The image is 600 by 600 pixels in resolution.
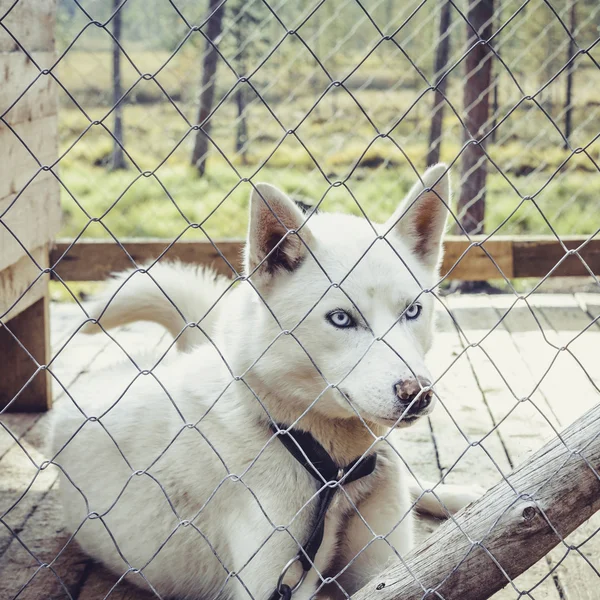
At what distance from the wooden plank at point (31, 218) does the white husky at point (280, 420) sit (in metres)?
0.72

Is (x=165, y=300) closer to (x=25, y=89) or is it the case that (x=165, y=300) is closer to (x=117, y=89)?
(x=25, y=89)

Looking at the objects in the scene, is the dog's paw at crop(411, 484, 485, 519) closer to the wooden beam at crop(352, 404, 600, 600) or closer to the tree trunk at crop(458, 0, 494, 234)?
the wooden beam at crop(352, 404, 600, 600)

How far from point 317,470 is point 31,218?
1.46m

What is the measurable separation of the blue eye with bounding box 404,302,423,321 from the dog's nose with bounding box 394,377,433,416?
248 millimetres

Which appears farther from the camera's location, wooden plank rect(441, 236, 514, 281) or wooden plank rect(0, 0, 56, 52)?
wooden plank rect(441, 236, 514, 281)

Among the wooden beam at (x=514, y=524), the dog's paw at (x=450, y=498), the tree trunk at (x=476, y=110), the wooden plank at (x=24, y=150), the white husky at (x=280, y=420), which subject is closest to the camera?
the wooden beam at (x=514, y=524)

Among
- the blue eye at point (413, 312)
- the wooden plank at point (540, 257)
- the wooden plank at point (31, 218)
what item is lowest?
the wooden plank at point (540, 257)

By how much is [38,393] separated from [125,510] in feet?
4.01

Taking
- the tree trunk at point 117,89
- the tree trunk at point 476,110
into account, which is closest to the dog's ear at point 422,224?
the tree trunk at point 476,110

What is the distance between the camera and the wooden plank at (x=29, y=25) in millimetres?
2312

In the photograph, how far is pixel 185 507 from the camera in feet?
6.05

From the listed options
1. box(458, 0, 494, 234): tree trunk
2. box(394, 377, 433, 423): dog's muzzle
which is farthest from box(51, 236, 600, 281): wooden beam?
box(394, 377, 433, 423): dog's muzzle

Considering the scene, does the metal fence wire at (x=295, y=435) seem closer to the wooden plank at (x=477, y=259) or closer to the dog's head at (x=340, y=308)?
the dog's head at (x=340, y=308)

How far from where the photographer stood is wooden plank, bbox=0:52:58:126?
228 centimetres
